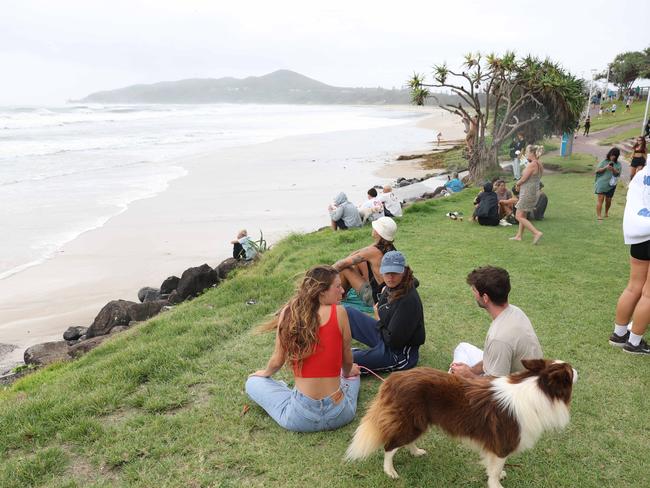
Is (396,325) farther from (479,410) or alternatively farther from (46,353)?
(46,353)

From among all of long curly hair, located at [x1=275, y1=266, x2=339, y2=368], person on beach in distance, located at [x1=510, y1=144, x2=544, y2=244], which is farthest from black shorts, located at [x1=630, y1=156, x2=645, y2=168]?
long curly hair, located at [x1=275, y1=266, x2=339, y2=368]

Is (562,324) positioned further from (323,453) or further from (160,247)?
(160,247)

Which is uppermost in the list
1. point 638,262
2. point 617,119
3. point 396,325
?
point 617,119

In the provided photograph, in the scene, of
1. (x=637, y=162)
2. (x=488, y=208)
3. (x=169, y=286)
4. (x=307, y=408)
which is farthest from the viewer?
(x=488, y=208)

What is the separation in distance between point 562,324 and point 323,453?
3.55 metres

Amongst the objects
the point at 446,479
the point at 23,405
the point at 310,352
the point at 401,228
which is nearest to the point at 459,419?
the point at 446,479

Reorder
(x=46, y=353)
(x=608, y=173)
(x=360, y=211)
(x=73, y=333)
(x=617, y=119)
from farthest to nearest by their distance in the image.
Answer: (x=617, y=119), (x=360, y=211), (x=608, y=173), (x=73, y=333), (x=46, y=353)

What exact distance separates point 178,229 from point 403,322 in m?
10.1

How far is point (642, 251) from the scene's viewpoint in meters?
4.66

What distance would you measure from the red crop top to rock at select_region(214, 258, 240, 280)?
6.21 m

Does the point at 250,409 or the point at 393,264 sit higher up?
the point at 393,264

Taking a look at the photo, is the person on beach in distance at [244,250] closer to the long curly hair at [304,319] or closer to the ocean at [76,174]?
the ocean at [76,174]

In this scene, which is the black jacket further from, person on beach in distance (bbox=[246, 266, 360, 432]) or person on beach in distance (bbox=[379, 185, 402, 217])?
person on beach in distance (bbox=[379, 185, 402, 217])

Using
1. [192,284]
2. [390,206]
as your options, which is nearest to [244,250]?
[192,284]
